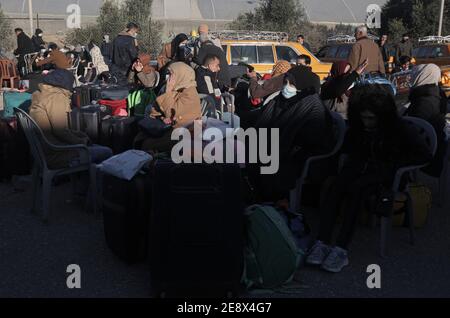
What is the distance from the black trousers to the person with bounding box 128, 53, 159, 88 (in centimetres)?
397

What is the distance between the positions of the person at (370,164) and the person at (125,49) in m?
6.73

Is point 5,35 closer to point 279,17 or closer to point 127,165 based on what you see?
point 279,17

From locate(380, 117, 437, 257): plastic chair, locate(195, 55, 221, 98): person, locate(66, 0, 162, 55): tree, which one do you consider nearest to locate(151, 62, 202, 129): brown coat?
locate(195, 55, 221, 98): person

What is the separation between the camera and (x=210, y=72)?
7793mm

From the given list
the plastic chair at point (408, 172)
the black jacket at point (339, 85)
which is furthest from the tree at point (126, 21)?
the plastic chair at point (408, 172)

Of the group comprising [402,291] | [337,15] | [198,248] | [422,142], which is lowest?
[402,291]

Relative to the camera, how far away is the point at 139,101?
7137mm

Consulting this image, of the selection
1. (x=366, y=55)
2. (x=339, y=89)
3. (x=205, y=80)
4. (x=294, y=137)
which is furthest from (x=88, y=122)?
(x=366, y=55)

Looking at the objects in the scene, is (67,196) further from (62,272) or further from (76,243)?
Result: (62,272)

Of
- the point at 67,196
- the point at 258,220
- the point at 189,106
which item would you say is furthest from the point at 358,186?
the point at 67,196

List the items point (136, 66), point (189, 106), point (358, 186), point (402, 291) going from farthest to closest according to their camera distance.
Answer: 1. point (136, 66)
2. point (189, 106)
3. point (358, 186)
4. point (402, 291)

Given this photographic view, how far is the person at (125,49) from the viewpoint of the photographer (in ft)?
34.8

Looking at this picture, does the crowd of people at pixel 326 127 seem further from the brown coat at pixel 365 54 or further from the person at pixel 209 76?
the brown coat at pixel 365 54

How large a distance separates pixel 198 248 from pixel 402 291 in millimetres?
1436
